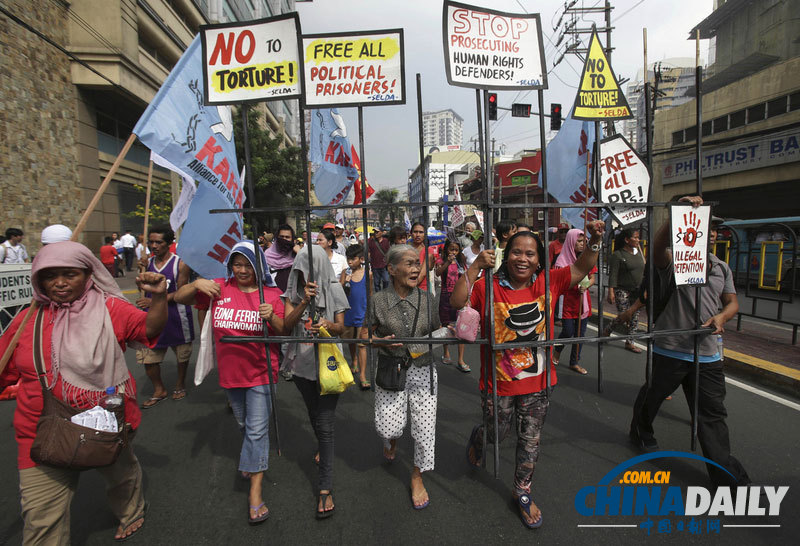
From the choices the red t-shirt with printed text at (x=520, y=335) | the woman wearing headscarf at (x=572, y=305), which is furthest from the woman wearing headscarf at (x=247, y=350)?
the woman wearing headscarf at (x=572, y=305)

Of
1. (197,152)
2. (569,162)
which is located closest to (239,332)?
(197,152)

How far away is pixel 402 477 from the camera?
290 centimetres

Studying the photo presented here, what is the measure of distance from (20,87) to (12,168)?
2510 mm

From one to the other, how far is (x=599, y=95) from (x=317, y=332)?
9.69 ft

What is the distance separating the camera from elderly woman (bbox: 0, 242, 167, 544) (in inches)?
74.6

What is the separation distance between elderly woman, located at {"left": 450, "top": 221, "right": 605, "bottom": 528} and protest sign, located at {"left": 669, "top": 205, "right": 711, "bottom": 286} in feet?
2.36

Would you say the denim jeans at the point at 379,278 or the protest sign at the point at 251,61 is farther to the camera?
the denim jeans at the point at 379,278

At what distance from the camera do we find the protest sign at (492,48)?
94.3 inches

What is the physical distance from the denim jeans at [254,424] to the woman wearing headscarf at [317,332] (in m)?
0.24

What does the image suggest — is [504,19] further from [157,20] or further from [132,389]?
[157,20]

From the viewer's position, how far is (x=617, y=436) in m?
3.40

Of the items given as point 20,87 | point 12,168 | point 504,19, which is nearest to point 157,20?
point 20,87

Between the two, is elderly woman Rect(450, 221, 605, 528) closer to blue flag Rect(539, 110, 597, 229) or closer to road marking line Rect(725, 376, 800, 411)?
blue flag Rect(539, 110, 597, 229)

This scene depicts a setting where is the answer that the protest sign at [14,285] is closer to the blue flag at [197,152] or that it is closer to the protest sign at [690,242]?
the blue flag at [197,152]
